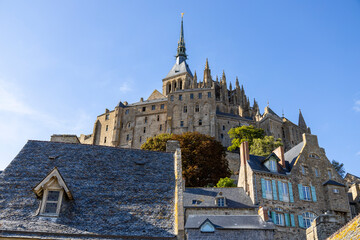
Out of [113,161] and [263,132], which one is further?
[263,132]

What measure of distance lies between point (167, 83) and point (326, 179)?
9082 centimetres

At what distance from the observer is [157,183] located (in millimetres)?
15000

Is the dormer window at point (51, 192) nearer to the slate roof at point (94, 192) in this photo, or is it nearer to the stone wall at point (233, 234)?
the slate roof at point (94, 192)

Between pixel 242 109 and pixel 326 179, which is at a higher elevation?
pixel 242 109

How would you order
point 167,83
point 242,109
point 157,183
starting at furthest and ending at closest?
1. point 167,83
2. point 242,109
3. point 157,183

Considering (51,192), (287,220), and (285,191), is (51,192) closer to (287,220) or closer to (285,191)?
(287,220)

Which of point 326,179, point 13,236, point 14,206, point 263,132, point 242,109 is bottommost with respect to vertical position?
point 13,236

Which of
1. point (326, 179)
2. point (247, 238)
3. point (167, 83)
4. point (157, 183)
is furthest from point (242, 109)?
point (157, 183)

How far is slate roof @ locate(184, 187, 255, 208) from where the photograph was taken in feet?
108

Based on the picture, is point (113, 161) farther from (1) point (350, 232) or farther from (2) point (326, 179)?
(2) point (326, 179)

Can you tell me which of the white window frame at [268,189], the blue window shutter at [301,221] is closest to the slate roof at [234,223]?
the white window frame at [268,189]

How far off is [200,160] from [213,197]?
25.6 m

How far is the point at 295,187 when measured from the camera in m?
38.3

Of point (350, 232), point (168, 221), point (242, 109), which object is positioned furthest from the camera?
point (242, 109)
